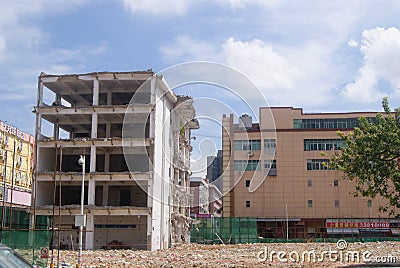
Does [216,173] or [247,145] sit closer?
[247,145]

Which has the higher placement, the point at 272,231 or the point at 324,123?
the point at 324,123

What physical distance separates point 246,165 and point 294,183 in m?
6.50

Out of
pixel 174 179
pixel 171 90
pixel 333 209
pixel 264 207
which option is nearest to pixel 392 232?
pixel 333 209

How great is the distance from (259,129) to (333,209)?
13643 mm

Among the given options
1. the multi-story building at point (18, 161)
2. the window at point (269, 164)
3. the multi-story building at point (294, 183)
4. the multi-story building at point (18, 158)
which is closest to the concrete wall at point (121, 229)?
the multi-story building at point (18, 161)

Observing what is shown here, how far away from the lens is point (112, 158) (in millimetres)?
51750

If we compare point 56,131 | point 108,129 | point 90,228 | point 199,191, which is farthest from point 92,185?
point 199,191

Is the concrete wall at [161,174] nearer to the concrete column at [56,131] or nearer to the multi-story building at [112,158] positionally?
the multi-story building at [112,158]

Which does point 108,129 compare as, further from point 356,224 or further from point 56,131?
point 356,224

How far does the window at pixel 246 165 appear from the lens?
66625mm

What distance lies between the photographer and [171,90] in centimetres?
5094

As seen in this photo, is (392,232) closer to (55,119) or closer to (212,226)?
(212,226)

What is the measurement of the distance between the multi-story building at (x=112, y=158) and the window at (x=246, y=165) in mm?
14667

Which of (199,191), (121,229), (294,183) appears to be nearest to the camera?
(121,229)
